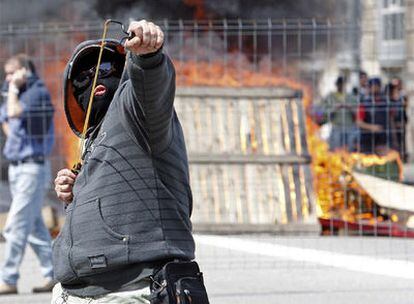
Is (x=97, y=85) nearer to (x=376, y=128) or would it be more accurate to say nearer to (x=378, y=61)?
(x=376, y=128)

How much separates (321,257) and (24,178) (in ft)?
9.55

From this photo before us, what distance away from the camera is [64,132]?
470 inches


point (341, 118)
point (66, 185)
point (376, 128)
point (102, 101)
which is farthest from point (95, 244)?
point (341, 118)

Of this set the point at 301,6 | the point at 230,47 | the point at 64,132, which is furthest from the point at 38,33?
the point at 301,6

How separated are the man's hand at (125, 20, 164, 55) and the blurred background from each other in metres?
7.28

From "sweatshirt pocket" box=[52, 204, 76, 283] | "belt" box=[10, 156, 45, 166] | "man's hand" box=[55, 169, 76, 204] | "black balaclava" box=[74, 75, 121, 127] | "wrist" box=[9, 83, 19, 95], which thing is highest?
"wrist" box=[9, 83, 19, 95]

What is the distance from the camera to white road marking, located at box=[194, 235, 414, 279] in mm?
10352

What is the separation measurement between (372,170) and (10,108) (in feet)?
12.1

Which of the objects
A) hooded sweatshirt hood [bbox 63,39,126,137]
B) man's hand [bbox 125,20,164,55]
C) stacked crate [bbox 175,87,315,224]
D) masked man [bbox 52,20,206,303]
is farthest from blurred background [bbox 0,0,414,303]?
man's hand [bbox 125,20,164,55]

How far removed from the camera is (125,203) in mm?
4160

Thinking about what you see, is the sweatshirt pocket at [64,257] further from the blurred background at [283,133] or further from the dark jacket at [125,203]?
the blurred background at [283,133]

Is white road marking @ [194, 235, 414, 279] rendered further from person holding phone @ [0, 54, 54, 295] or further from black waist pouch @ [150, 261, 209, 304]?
black waist pouch @ [150, 261, 209, 304]

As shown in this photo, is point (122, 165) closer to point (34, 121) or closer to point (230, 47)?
point (34, 121)

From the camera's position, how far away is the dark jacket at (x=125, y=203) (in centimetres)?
413
